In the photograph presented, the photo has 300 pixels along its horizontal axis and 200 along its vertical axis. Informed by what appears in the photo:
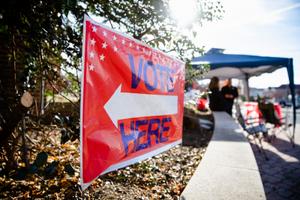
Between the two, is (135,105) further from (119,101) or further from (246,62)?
(246,62)

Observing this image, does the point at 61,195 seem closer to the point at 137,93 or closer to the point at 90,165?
the point at 90,165

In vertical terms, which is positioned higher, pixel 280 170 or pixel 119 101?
pixel 119 101

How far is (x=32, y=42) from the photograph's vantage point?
210 cm

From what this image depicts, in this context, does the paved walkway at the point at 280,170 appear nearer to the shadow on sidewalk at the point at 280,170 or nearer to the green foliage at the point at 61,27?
the shadow on sidewalk at the point at 280,170

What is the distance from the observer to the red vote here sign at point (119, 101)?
1594 mm

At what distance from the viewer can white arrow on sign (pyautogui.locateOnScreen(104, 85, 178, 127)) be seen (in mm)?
1847

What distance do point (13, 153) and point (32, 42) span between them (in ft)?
3.94

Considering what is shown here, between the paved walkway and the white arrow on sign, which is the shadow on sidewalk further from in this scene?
the white arrow on sign

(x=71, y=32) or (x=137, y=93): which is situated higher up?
(x=71, y=32)

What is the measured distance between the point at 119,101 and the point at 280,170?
12.3ft

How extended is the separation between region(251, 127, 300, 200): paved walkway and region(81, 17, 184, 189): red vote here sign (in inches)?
75.1

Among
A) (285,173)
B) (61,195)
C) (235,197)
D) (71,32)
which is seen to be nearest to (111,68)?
(71,32)

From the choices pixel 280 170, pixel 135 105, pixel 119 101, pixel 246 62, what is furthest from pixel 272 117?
pixel 119 101

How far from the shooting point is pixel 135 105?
2.15 metres
